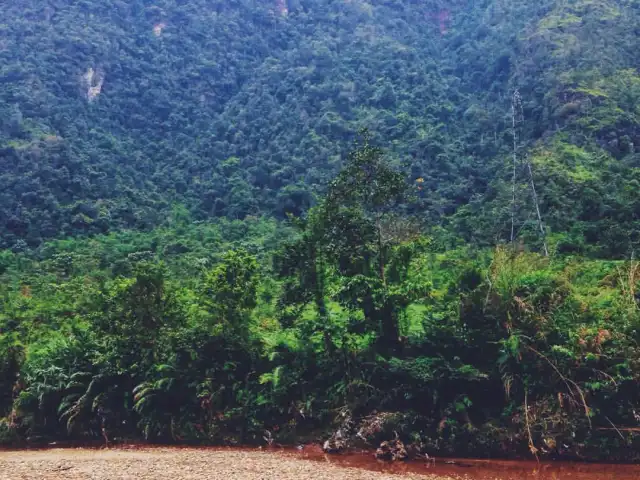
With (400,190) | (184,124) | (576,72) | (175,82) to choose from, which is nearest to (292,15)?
(175,82)

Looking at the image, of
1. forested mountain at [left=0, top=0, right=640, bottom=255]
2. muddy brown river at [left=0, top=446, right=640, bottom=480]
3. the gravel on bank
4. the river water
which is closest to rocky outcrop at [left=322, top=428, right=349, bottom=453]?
muddy brown river at [left=0, top=446, right=640, bottom=480]

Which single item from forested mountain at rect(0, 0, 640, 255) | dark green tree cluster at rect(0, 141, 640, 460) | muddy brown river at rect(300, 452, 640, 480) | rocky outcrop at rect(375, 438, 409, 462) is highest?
forested mountain at rect(0, 0, 640, 255)

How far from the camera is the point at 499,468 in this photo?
50.7 feet

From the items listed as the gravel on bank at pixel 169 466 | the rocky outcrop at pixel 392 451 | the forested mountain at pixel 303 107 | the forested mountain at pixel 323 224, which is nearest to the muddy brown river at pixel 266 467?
the gravel on bank at pixel 169 466

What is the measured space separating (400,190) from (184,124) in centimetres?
5070

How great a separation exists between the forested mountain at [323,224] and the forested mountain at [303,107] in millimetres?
267

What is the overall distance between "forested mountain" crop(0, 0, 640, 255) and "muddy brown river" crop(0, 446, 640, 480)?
52.3 ft

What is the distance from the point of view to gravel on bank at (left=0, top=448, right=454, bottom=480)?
49.5ft

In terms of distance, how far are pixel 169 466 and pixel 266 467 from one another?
2587 millimetres

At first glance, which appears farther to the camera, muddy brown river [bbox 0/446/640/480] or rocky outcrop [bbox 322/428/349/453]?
rocky outcrop [bbox 322/428/349/453]

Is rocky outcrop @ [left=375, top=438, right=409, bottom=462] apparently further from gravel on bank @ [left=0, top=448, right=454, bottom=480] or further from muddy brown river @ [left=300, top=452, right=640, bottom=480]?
gravel on bank @ [left=0, top=448, right=454, bottom=480]

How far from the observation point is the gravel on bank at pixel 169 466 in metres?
15.1

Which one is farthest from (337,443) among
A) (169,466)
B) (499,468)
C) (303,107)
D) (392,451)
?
(303,107)

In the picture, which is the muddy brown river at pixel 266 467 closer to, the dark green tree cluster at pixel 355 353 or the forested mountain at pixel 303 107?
the dark green tree cluster at pixel 355 353
